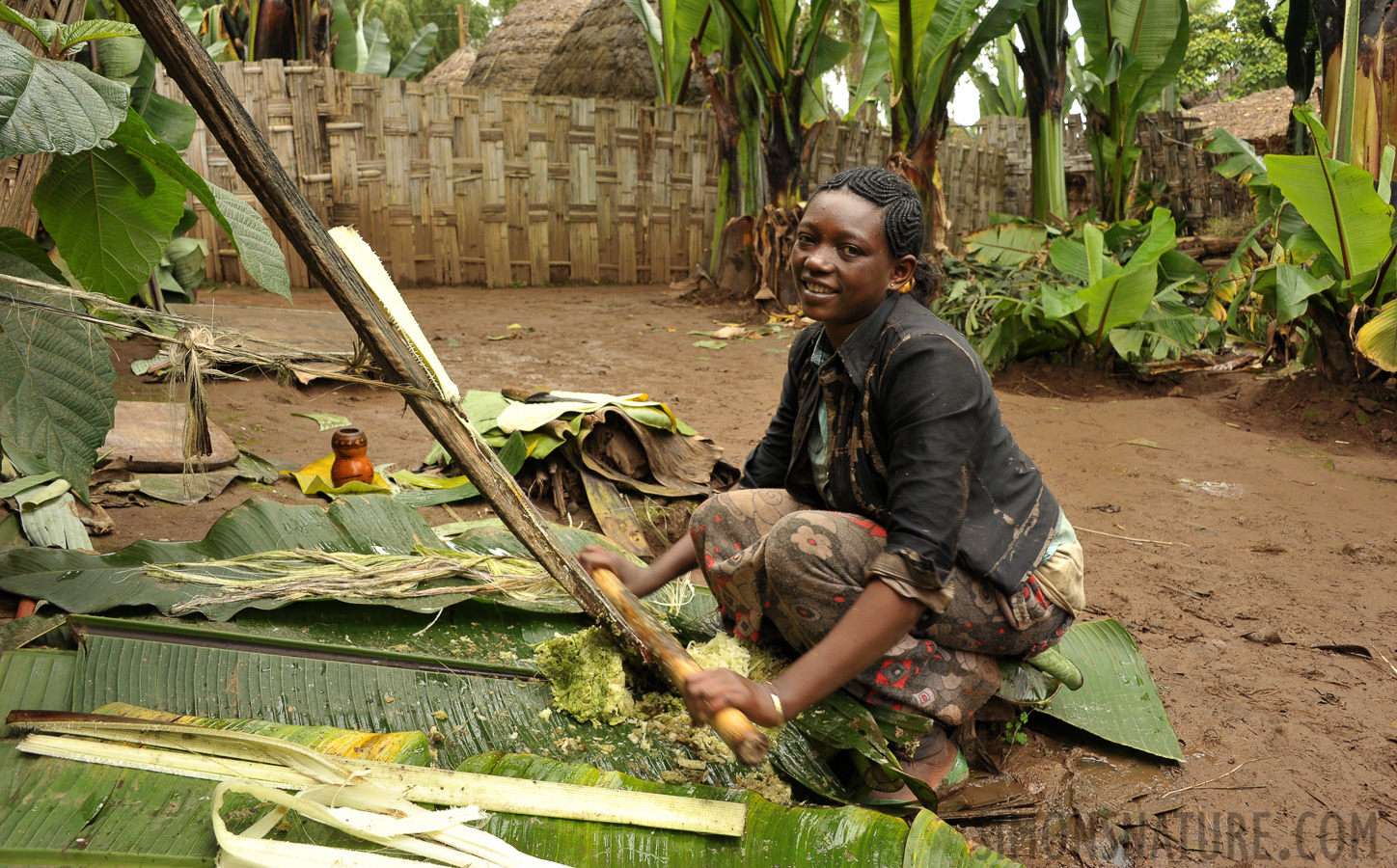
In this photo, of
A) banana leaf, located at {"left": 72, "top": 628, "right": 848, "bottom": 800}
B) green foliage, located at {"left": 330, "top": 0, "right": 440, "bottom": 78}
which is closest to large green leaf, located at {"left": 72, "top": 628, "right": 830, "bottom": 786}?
banana leaf, located at {"left": 72, "top": 628, "right": 848, "bottom": 800}

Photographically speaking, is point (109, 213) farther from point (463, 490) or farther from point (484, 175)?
point (484, 175)

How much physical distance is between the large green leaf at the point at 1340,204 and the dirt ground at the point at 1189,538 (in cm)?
85

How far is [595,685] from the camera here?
1.71 meters

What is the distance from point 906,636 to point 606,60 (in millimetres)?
10932

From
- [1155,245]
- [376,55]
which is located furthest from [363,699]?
[376,55]

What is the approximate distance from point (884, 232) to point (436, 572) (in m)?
1.26

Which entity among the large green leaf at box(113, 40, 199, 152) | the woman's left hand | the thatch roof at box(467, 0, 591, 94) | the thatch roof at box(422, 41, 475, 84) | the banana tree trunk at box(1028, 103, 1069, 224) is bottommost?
the woman's left hand

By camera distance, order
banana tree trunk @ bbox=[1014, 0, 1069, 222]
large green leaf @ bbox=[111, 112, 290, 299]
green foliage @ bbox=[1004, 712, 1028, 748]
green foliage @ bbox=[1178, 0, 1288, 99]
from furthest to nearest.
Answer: green foliage @ bbox=[1178, 0, 1288, 99] < banana tree trunk @ bbox=[1014, 0, 1069, 222] < green foliage @ bbox=[1004, 712, 1028, 748] < large green leaf @ bbox=[111, 112, 290, 299]

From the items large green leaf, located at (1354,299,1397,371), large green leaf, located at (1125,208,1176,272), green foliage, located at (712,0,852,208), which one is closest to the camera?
large green leaf, located at (1354,299,1397,371)

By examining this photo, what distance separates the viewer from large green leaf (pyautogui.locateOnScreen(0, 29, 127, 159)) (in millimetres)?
1166

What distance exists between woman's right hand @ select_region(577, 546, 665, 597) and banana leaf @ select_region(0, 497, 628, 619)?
249 millimetres

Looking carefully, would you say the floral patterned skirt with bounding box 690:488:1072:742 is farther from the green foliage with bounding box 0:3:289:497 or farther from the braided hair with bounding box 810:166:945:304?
the green foliage with bounding box 0:3:289:497

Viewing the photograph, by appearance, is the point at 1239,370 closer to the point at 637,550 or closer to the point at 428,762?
the point at 637,550

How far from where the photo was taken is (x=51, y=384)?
1.63 meters
